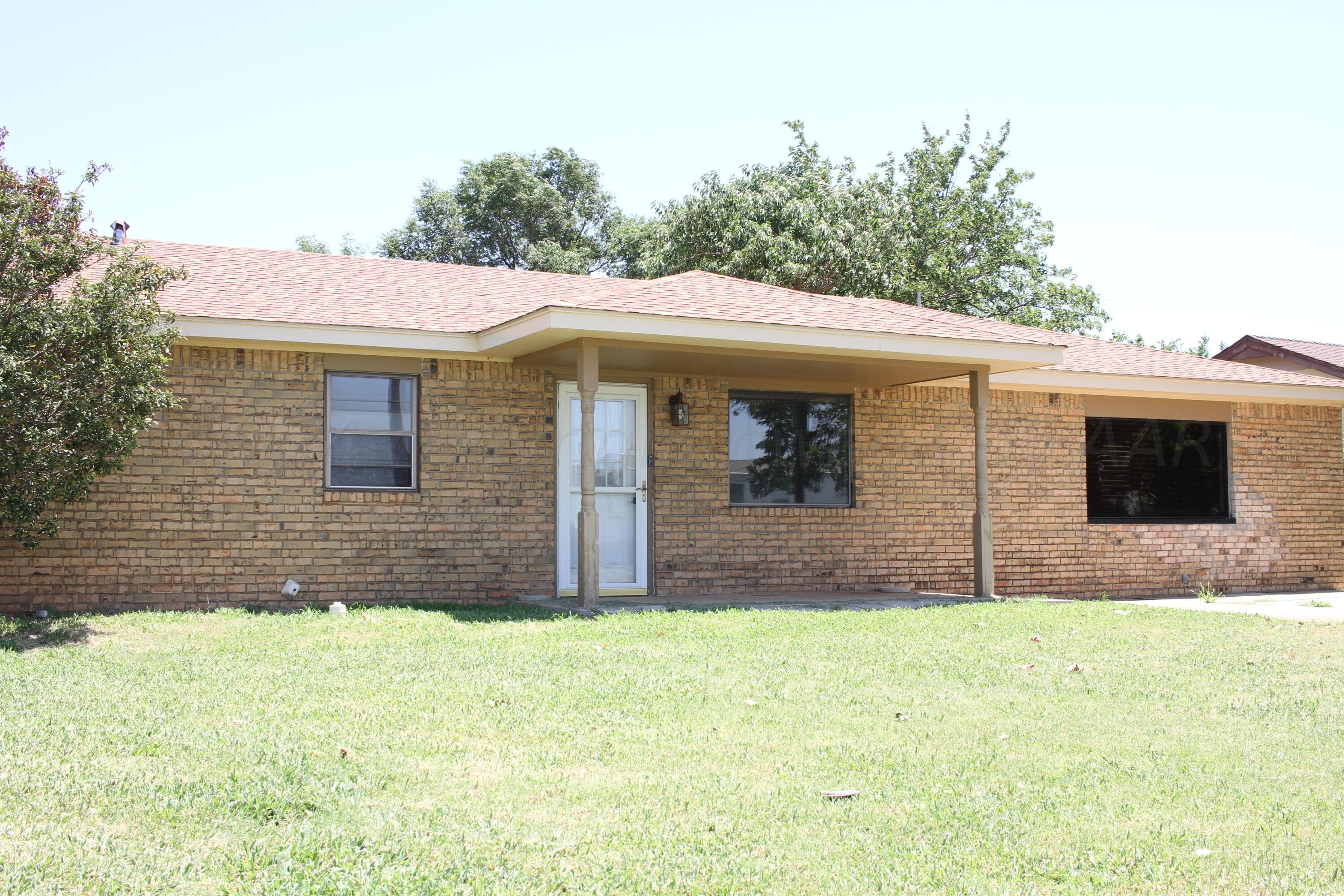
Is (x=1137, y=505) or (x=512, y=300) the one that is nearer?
(x=512, y=300)

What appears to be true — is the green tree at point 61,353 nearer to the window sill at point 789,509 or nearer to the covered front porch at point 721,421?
the covered front porch at point 721,421

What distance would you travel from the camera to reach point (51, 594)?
1013 centimetres

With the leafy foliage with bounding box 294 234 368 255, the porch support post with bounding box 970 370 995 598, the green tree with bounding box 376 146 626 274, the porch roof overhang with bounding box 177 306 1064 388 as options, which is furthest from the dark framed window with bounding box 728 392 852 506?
the leafy foliage with bounding box 294 234 368 255

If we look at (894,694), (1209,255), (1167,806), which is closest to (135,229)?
(894,694)

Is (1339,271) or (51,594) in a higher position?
(1339,271)

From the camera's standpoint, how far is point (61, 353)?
8266 mm

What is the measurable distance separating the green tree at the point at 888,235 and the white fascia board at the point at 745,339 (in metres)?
13.9

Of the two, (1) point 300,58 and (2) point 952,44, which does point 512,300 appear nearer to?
(1) point 300,58

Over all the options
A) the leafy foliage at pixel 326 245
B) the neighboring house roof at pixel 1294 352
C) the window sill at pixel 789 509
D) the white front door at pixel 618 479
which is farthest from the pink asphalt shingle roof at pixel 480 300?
the leafy foliage at pixel 326 245

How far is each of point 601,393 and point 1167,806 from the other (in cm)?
832

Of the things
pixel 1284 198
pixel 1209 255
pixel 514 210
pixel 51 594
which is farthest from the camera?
pixel 514 210

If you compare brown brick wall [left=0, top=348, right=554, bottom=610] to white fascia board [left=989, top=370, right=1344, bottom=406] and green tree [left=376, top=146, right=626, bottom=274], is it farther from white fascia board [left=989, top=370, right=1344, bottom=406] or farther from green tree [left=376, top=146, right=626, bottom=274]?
green tree [left=376, top=146, right=626, bottom=274]

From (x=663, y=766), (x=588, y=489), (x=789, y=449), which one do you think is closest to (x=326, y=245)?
(x=789, y=449)

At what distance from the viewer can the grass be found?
3709 millimetres
